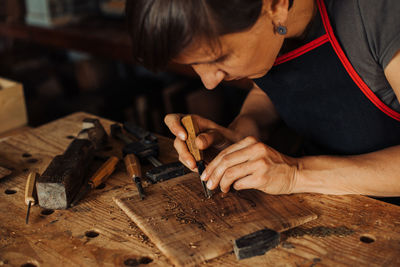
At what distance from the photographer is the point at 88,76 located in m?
3.91

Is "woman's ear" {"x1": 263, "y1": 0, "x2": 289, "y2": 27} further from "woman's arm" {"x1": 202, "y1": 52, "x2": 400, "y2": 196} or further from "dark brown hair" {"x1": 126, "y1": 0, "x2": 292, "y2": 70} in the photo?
"woman's arm" {"x1": 202, "y1": 52, "x2": 400, "y2": 196}

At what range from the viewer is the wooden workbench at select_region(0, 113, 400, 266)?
99cm

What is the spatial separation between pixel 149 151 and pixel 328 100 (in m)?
0.64

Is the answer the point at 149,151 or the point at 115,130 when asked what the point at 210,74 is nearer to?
the point at 149,151

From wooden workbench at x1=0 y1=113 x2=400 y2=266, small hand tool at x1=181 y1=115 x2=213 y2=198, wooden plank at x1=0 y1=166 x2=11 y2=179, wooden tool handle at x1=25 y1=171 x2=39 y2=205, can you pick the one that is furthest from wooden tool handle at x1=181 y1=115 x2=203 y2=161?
wooden plank at x1=0 y1=166 x2=11 y2=179

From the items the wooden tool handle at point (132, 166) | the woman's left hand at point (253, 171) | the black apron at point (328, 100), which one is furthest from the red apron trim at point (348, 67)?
the wooden tool handle at point (132, 166)

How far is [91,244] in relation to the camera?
106cm

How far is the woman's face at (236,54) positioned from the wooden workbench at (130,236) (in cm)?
41

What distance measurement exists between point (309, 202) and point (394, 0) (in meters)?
0.60

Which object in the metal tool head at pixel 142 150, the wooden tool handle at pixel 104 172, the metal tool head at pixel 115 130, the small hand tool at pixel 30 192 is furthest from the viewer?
the metal tool head at pixel 115 130

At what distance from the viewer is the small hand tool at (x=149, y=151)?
1.34 meters

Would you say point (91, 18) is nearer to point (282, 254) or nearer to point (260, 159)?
point (260, 159)

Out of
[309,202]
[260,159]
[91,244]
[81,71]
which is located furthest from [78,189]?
[81,71]

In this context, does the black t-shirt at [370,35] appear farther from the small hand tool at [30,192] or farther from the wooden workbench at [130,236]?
the small hand tool at [30,192]
